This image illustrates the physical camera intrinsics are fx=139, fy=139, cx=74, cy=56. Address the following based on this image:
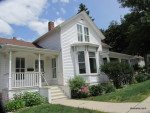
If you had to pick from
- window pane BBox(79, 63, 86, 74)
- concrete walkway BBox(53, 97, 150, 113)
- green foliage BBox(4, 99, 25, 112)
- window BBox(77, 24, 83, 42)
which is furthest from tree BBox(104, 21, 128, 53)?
green foliage BBox(4, 99, 25, 112)

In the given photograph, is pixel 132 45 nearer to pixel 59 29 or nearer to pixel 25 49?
pixel 59 29

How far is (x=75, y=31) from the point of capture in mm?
13977

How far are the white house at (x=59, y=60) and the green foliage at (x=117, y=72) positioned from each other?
1039 mm

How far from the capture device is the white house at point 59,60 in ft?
34.4

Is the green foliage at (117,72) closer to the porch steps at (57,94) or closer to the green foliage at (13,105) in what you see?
the porch steps at (57,94)

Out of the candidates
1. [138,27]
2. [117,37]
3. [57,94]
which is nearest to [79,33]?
[57,94]

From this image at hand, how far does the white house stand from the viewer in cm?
1048

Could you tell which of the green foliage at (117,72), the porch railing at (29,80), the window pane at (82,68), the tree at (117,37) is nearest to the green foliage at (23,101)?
the porch railing at (29,80)

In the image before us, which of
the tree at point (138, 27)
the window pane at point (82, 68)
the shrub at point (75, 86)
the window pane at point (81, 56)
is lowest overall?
the shrub at point (75, 86)

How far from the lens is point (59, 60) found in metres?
12.5

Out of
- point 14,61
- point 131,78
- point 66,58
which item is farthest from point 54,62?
point 131,78

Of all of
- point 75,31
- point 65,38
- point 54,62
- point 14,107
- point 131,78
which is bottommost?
point 14,107

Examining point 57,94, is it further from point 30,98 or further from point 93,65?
point 93,65

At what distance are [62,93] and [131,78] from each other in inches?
315
